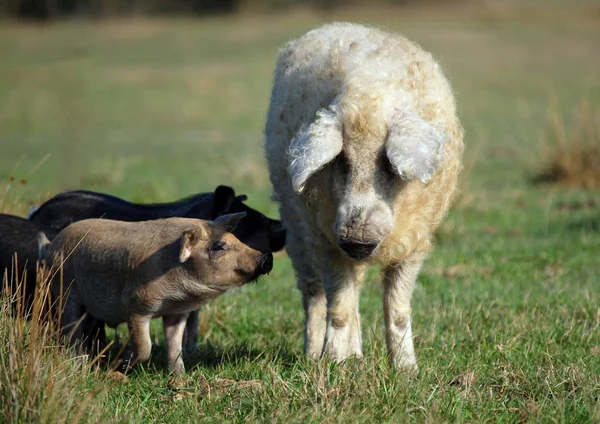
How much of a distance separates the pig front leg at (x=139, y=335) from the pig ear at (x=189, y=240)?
20.2 inches

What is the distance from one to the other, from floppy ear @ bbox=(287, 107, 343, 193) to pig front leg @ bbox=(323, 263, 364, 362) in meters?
0.96

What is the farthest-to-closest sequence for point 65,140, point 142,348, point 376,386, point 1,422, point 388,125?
1. point 65,140
2. point 142,348
3. point 388,125
4. point 376,386
5. point 1,422

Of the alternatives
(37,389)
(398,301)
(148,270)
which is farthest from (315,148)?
(37,389)

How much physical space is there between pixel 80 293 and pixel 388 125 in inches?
93.9

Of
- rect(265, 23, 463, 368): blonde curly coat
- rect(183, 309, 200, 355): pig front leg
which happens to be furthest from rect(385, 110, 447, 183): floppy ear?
rect(183, 309, 200, 355): pig front leg

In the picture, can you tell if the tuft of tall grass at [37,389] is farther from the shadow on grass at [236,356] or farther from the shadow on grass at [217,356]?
the shadow on grass at [236,356]

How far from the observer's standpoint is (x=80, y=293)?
597 centimetres

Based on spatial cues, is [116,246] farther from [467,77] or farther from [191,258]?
[467,77]

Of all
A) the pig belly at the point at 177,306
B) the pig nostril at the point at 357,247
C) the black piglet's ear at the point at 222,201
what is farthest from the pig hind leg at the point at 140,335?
the pig nostril at the point at 357,247

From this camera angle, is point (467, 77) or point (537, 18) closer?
point (467, 77)

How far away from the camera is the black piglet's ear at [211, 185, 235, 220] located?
657 centimetres

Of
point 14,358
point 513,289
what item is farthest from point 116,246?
point 513,289

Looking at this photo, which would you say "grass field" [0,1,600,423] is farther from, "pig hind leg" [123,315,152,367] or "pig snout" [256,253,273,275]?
"pig snout" [256,253,273,275]

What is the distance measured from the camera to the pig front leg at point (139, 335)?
18.6 ft
